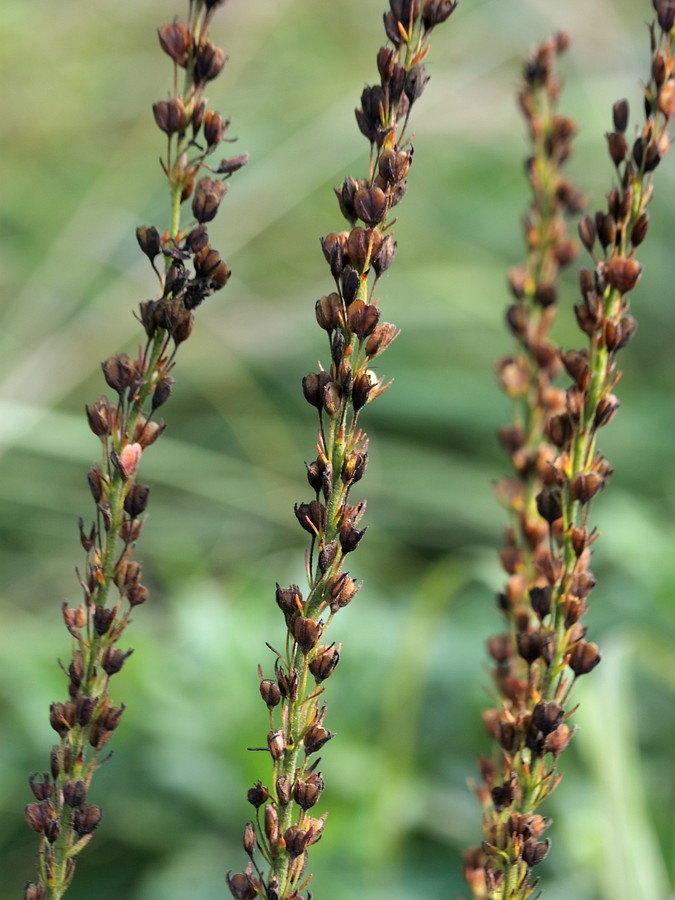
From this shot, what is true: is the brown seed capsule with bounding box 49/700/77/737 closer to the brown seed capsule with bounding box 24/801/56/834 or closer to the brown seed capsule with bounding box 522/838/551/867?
the brown seed capsule with bounding box 24/801/56/834

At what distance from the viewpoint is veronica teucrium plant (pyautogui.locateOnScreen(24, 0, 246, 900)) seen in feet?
1.62

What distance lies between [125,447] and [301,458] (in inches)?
77.6

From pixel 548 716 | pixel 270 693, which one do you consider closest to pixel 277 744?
pixel 270 693

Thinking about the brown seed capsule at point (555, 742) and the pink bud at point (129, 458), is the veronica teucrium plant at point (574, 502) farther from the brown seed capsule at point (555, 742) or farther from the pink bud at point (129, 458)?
the pink bud at point (129, 458)

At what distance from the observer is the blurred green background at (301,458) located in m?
1.53

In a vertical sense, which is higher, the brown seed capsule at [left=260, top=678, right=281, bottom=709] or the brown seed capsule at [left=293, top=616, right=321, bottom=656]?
the brown seed capsule at [left=293, top=616, right=321, bottom=656]

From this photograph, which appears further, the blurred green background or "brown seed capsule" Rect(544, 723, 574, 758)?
the blurred green background

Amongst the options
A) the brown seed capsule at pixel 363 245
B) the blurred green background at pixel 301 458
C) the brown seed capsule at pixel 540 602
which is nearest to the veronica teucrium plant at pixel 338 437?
the brown seed capsule at pixel 363 245

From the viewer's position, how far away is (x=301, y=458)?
2467 millimetres

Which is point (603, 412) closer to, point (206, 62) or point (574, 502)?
point (574, 502)

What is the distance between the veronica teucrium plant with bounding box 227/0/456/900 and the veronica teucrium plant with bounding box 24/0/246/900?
0.06 metres

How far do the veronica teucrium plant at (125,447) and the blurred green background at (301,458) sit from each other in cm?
76

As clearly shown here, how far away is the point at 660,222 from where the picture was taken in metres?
3.12

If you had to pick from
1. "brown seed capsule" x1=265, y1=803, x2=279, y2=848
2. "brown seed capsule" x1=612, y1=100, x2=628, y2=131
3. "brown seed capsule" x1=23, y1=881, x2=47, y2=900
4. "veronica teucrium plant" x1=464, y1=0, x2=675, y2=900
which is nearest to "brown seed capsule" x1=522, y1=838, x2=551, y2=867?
"veronica teucrium plant" x1=464, y1=0, x2=675, y2=900
